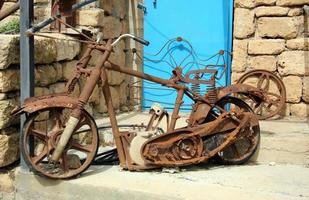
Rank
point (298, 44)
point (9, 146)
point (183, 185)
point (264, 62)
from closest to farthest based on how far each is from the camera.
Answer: point (183, 185) → point (9, 146) → point (298, 44) → point (264, 62)

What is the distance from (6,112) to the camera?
3.76 metres

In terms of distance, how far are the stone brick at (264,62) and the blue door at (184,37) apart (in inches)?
15.7

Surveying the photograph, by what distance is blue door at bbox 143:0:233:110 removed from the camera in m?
5.43

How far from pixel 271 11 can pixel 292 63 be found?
626 millimetres

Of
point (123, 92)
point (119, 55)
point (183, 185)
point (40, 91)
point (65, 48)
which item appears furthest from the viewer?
point (123, 92)

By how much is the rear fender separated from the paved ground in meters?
0.60

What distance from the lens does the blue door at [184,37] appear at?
5.43 metres

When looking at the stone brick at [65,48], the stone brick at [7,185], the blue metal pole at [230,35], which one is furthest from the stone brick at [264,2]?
the stone brick at [7,185]

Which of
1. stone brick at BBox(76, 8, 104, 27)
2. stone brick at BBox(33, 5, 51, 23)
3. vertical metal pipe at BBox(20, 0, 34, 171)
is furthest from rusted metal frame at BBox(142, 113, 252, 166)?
stone brick at BBox(33, 5, 51, 23)

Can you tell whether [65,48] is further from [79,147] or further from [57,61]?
[79,147]

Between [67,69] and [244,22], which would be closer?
[67,69]

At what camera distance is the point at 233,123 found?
3846mm

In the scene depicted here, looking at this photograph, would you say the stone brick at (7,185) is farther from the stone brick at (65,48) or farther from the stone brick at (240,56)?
the stone brick at (240,56)

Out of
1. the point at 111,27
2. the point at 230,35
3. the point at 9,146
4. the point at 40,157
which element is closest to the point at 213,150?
the point at 40,157
